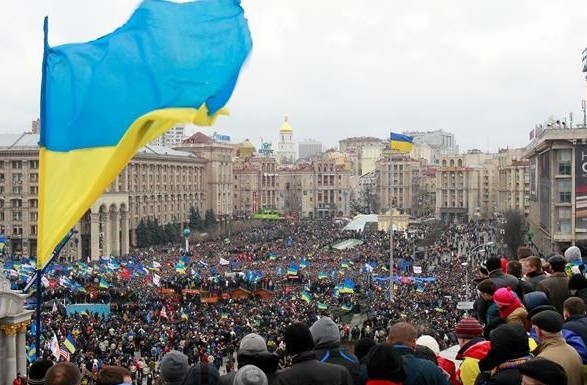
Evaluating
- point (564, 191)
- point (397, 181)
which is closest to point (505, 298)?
point (564, 191)

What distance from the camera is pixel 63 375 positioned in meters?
4.94

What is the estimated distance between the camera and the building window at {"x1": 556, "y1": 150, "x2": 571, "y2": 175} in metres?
46.8

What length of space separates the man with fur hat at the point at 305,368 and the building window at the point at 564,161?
1729 inches

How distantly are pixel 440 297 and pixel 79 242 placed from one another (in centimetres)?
3705

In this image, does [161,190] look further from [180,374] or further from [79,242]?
[180,374]

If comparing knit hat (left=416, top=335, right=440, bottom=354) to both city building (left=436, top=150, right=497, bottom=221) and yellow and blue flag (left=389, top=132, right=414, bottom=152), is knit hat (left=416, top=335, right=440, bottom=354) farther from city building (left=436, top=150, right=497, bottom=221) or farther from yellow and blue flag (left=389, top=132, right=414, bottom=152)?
city building (left=436, top=150, right=497, bottom=221)

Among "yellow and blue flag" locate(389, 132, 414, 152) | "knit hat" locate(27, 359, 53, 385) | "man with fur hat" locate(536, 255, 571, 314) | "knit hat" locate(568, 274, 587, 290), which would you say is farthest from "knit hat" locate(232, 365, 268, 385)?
"yellow and blue flag" locate(389, 132, 414, 152)

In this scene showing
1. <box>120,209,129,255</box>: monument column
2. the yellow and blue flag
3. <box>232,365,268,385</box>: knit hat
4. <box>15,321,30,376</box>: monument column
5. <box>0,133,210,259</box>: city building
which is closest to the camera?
<box>232,365,268,385</box>: knit hat

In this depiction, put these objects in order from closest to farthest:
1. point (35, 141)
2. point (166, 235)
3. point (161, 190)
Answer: point (35, 141) < point (166, 235) < point (161, 190)

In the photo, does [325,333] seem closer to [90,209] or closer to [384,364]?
[384,364]

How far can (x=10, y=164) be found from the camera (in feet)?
216

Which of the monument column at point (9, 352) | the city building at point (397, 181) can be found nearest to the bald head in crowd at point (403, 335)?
the monument column at point (9, 352)

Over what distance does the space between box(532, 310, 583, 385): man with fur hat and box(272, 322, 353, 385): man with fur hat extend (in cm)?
134

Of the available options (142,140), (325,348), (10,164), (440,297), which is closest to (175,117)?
(142,140)
